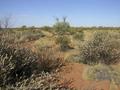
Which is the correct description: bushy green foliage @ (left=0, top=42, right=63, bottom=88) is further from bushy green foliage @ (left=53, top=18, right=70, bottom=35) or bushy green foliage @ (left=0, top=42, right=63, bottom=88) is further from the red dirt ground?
Result: bushy green foliage @ (left=53, top=18, right=70, bottom=35)

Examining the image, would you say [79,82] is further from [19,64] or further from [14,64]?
[14,64]

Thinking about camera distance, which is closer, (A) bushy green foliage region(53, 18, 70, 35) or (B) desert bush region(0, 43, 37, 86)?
(B) desert bush region(0, 43, 37, 86)

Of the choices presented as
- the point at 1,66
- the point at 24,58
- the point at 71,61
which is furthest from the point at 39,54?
the point at 1,66

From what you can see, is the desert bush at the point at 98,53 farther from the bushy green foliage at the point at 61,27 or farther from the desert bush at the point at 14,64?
the bushy green foliage at the point at 61,27

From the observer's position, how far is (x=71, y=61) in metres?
11.3

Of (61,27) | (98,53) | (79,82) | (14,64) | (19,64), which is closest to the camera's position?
(14,64)

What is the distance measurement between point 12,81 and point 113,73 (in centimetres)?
426

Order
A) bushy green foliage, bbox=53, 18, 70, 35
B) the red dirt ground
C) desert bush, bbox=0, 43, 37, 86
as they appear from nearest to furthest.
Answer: desert bush, bbox=0, 43, 37, 86 < the red dirt ground < bushy green foliage, bbox=53, 18, 70, 35

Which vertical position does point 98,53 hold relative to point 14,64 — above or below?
below

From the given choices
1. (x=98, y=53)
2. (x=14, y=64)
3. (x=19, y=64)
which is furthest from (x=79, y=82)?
(x=98, y=53)

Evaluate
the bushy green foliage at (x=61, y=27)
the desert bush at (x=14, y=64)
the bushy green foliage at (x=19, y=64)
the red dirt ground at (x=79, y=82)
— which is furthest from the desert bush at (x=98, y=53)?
the bushy green foliage at (x=61, y=27)

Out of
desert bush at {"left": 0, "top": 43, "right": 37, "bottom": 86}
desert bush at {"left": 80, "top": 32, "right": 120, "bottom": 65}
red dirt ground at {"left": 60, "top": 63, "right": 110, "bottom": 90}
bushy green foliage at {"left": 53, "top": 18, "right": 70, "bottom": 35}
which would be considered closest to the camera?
desert bush at {"left": 0, "top": 43, "right": 37, "bottom": 86}

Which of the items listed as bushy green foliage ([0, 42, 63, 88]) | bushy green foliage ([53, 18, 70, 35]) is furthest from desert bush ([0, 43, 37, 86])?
bushy green foliage ([53, 18, 70, 35])

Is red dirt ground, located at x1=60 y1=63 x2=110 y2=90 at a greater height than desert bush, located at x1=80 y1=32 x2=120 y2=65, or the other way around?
desert bush, located at x1=80 y1=32 x2=120 y2=65
